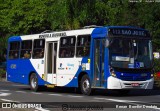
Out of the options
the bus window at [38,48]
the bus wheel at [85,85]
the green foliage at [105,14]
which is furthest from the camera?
the green foliage at [105,14]

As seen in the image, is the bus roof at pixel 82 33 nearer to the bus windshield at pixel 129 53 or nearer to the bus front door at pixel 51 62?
the bus front door at pixel 51 62

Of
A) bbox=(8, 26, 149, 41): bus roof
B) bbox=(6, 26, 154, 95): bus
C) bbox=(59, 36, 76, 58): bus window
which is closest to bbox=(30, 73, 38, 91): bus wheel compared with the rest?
bbox=(6, 26, 154, 95): bus

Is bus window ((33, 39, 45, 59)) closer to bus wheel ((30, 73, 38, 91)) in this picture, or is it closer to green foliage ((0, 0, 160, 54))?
bus wheel ((30, 73, 38, 91))

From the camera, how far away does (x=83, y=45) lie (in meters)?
22.5

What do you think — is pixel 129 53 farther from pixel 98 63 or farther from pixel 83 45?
pixel 83 45

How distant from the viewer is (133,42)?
2147cm

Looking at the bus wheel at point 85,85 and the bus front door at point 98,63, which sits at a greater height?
the bus front door at point 98,63

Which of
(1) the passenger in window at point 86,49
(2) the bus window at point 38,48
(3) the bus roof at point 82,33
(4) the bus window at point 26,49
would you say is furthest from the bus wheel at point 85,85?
(4) the bus window at point 26,49

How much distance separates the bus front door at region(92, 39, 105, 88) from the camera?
21.3 meters

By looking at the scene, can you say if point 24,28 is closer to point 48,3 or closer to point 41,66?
point 48,3

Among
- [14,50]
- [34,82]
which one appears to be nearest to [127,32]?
[34,82]

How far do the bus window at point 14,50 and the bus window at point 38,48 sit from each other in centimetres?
203

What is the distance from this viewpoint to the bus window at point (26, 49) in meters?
26.8

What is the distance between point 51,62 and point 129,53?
16.8ft
